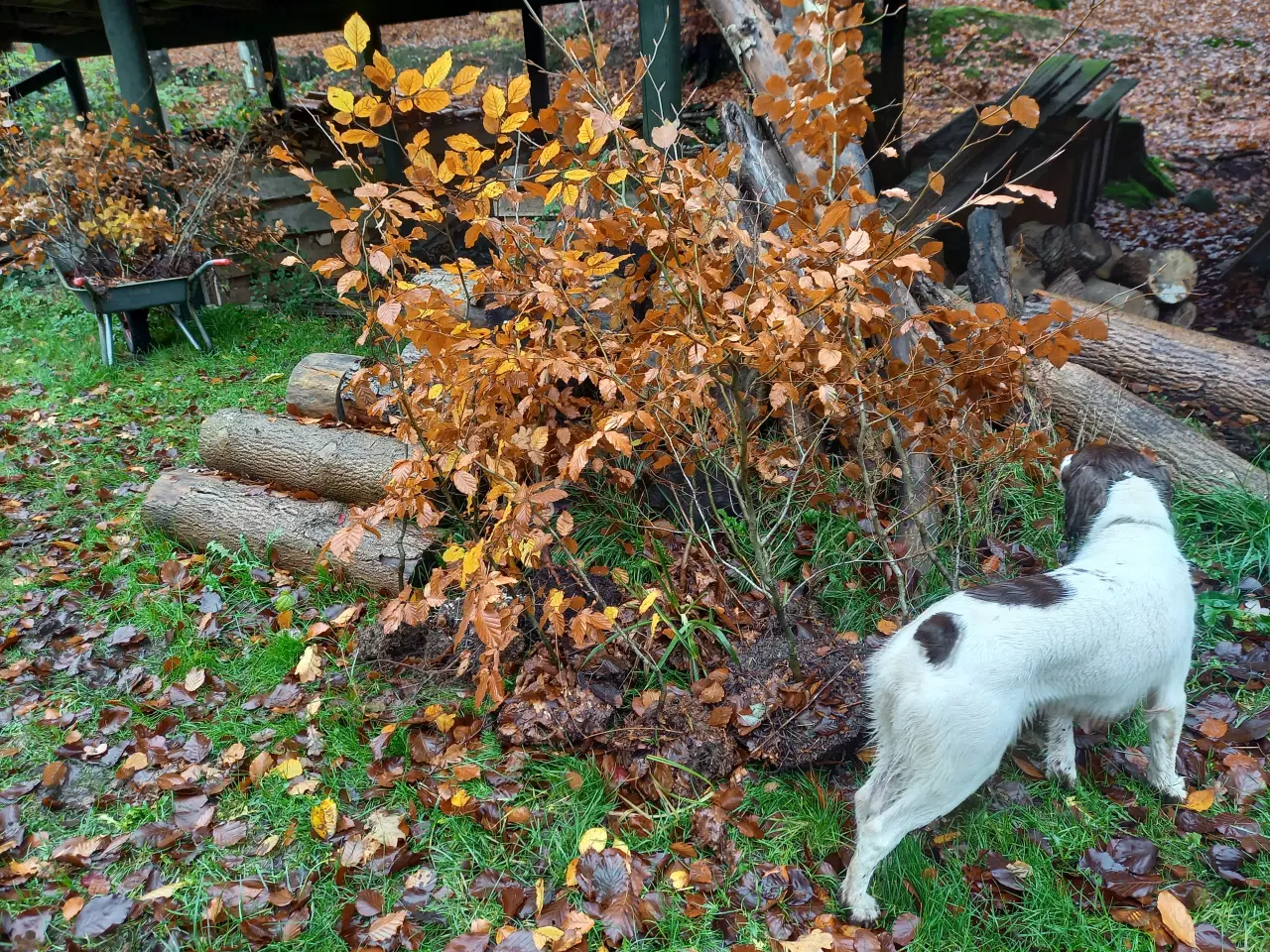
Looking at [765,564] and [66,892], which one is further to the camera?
[765,564]

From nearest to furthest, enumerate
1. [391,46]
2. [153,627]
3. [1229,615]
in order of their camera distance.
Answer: [1229,615] < [153,627] < [391,46]

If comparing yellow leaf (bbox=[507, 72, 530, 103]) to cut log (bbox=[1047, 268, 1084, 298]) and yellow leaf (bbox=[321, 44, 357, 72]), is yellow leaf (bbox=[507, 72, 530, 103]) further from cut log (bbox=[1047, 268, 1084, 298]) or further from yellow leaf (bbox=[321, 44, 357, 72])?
cut log (bbox=[1047, 268, 1084, 298])

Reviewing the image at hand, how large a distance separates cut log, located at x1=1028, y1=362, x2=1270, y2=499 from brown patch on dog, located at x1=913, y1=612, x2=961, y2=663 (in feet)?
6.89

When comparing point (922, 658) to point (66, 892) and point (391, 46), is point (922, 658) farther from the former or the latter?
point (391, 46)

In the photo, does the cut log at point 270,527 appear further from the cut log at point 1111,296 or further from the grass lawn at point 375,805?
the cut log at point 1111,296

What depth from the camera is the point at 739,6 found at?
13.2ft

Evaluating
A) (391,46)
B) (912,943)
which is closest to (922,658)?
(912,943)

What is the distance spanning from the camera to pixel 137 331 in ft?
22.5

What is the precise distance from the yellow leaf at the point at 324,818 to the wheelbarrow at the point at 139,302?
519 centimetres

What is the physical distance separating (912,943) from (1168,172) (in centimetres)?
784

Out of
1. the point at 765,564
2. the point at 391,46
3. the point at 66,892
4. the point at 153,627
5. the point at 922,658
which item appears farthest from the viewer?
the point at 391,46

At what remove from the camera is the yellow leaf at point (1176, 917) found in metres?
2.23

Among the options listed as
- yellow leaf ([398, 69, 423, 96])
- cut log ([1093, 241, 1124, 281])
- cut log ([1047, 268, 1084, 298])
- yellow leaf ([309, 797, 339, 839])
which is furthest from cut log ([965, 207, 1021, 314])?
yellow leaf ([309, 797, 339, 839])

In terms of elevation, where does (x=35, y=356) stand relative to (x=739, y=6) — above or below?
below
